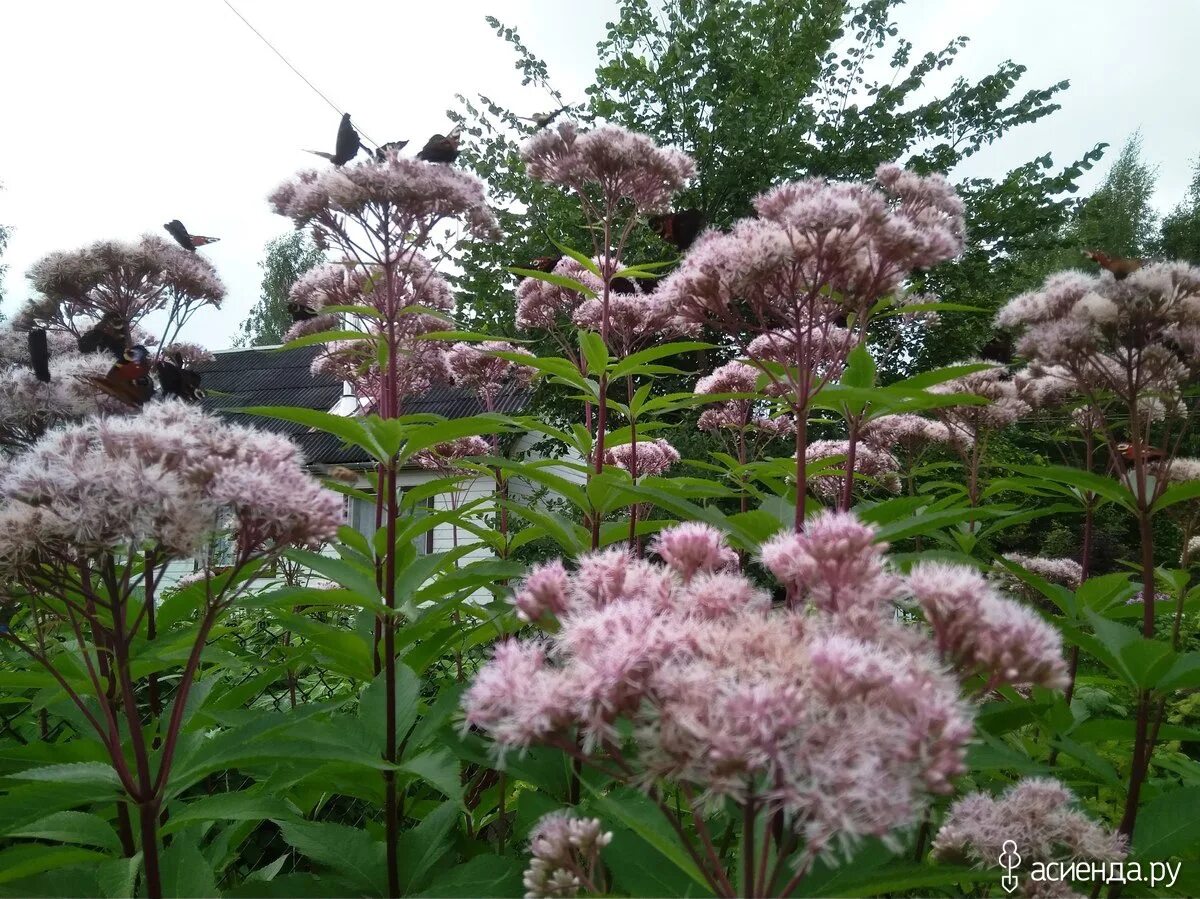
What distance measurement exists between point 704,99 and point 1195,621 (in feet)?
51.4

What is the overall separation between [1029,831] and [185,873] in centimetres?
175

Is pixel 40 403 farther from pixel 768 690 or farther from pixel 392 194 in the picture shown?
pixel 768 690

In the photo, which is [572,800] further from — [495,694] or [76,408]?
[76,408]

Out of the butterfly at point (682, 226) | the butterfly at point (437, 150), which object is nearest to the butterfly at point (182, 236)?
the butterfly at point (437, 150)

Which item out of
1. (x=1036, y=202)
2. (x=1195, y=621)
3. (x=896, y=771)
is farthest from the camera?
A: (x=1036, y=202)

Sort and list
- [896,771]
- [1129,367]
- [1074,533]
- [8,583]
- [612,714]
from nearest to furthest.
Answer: [896,771] → [612,714] → [8,583] → [1129,367] → [1074,533]

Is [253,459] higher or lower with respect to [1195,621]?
higher

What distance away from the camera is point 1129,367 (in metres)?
2.62

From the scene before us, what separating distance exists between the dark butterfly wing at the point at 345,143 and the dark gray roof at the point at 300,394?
1075cm

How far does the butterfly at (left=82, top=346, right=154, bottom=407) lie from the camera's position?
2723mm

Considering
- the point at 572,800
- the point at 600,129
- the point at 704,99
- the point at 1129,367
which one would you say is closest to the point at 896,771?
the point at 572,800

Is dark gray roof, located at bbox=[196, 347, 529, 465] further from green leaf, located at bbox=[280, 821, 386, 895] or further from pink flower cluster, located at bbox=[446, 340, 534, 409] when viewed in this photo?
green leaf, located at bbox=[280, 821, 386, 895]

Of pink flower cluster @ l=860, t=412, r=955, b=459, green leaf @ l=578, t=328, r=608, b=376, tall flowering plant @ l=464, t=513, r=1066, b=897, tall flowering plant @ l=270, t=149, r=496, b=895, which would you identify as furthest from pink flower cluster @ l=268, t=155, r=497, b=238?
pink flower cluster @ l=860, t=412, r=955, b=459

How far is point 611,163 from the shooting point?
3.63 meters
